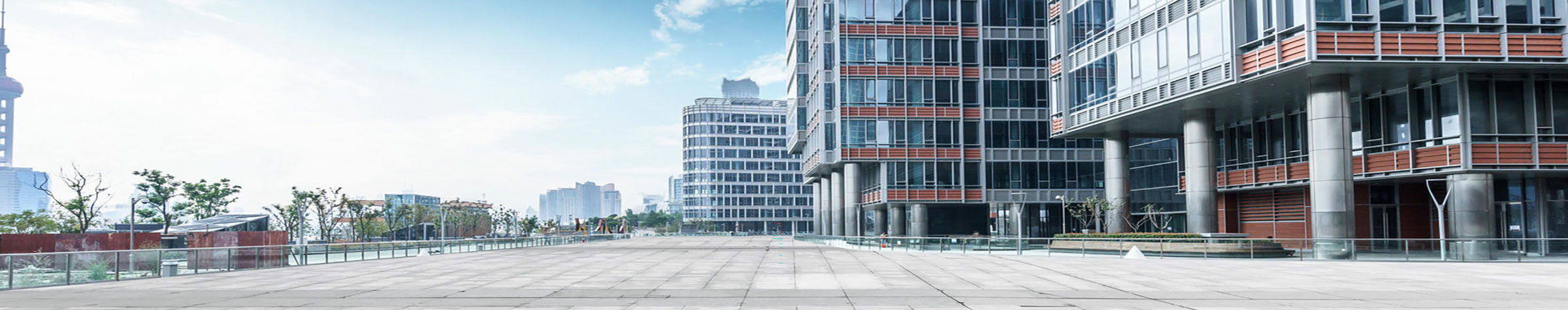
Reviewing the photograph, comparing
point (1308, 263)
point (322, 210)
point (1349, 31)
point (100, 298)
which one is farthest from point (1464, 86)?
point (322, 210)

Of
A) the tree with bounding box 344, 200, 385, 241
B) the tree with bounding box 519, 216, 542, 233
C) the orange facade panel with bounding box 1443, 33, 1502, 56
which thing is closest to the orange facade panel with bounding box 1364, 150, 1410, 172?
the orange facade panel with bounding box 1443, 33, 1502, 56

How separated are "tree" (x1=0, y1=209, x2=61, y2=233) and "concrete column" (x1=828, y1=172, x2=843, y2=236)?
5419 cm

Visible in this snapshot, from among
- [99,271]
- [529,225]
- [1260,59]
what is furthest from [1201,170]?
[529,225]

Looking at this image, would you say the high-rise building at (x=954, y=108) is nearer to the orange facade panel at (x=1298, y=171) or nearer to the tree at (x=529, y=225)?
the orange facade panel at (x=1298, y=171)

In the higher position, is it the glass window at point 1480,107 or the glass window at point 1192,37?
the glass window at point 1192,37

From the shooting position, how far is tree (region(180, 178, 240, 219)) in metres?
82.8

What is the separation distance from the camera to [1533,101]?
117ft

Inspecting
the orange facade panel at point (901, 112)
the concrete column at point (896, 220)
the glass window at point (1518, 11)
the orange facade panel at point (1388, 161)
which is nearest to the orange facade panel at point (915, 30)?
the orange facade panel at point (901, 112)

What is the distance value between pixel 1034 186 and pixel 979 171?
3940 mm

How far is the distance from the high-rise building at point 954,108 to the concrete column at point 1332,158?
3567 centimetres

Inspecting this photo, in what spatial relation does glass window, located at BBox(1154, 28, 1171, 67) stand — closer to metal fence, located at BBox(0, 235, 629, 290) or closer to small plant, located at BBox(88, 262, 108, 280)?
metal fence, located at BBox(0, 235, 629, 290)

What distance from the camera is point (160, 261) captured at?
27.3 m

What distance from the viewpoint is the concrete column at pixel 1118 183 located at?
175 feet

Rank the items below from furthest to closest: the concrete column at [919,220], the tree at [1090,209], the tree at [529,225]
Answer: the tree at [529,225] → the concrete column at [919,220] → the tree at [1090,209]
